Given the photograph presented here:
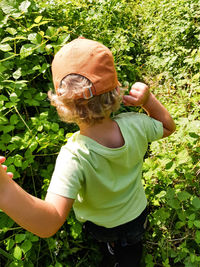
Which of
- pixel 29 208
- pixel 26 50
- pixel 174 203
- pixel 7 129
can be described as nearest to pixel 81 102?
pixel 29 208

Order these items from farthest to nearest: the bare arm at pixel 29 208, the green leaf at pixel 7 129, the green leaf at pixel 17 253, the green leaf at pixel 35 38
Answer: the green leaf at pixel 35 38
the green leaf at pixel 7 129
the green leaf at pixel 17 253
the bare arm at pixel 29 208

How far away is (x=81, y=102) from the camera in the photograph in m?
0.95

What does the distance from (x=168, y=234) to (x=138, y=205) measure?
587 millimetres

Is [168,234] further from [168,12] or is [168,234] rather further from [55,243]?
[168,12]

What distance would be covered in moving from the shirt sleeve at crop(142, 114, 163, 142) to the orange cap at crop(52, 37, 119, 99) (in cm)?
31

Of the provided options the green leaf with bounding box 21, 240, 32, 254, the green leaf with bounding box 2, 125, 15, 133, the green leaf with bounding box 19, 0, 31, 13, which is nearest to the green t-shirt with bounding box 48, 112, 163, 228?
the green leaf with bounding box 21, 240, 32, 254

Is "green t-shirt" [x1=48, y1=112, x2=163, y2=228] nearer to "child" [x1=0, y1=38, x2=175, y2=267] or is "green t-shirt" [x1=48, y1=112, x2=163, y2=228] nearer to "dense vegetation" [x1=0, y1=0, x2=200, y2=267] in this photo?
"child" [x1=0, y1=38, x2=175, y2=267]

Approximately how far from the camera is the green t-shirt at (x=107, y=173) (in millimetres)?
948

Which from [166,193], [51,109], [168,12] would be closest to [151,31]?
[168,12]

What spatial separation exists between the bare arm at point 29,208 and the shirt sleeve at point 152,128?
547 millimetres

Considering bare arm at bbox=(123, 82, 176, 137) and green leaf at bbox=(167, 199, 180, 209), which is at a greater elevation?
bare arm at bbox=(123, 82, 176, 137)

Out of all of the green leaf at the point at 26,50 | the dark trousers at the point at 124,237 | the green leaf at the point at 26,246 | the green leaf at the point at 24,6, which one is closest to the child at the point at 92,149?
the dark trousers at the point at 124,237

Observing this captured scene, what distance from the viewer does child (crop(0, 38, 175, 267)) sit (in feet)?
2.71

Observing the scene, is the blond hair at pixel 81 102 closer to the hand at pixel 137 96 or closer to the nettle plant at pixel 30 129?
the hand at pixel 137 96
